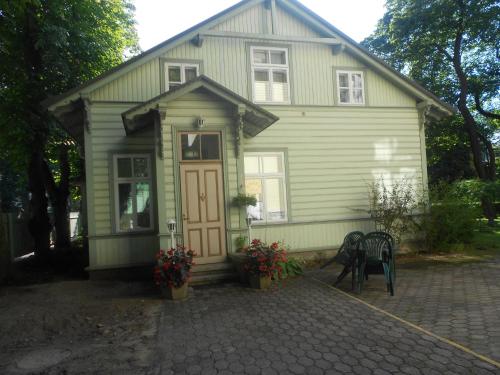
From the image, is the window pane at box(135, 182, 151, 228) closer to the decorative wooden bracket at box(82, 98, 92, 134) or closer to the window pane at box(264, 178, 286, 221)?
the decorative wooden bracket at box(82, 98, 92, 134)

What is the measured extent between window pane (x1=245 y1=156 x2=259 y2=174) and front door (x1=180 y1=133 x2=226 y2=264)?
5.14ft

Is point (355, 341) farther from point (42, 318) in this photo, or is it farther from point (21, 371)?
point (42, 318)

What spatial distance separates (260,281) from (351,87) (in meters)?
6.52

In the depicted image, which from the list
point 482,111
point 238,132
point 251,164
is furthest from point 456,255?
point 482,111

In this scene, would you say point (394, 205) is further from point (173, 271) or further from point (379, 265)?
point (173, 271)

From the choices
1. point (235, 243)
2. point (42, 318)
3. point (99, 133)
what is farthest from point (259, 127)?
point (42, 318)

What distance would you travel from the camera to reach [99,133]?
28.1 feet

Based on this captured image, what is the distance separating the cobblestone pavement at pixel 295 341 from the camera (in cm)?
353

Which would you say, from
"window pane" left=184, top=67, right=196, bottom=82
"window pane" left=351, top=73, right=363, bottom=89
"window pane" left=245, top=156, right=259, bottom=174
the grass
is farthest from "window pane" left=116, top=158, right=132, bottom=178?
the grass

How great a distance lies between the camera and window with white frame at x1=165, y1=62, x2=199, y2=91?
9078 millimetres

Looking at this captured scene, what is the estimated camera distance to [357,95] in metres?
10.4

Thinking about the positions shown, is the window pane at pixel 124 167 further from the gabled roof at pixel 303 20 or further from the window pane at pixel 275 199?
the window pane at pixel 275 199

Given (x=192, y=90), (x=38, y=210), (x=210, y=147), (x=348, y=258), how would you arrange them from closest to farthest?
(x=348, y=258) → (x=192, y=90) → (x=210, y=147) → (x=38, y=210)

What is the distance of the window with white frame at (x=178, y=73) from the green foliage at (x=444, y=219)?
297 inches
